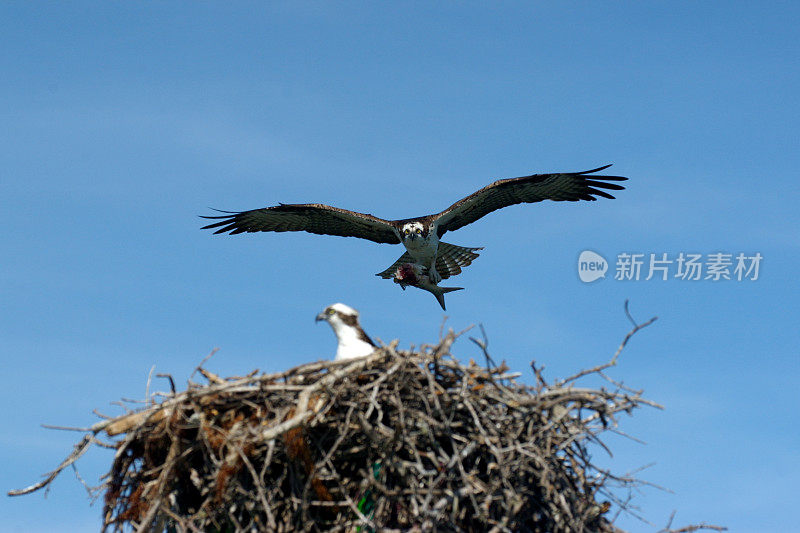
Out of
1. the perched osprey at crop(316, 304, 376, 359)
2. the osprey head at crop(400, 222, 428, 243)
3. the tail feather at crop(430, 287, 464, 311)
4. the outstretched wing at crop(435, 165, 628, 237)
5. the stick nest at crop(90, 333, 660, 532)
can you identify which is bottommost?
the stick nest at crop(90, 333, 660, 532)

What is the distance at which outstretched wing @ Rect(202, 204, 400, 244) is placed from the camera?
1352 centimetres

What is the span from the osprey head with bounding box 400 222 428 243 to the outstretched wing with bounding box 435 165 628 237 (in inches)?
10.8

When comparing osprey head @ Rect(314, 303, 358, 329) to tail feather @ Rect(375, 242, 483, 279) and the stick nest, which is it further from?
tail feather @ Rect(375, 242, 483, 279)

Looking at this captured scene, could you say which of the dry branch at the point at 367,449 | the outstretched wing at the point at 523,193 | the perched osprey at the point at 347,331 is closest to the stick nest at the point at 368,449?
the dry branch at the point at 367,449

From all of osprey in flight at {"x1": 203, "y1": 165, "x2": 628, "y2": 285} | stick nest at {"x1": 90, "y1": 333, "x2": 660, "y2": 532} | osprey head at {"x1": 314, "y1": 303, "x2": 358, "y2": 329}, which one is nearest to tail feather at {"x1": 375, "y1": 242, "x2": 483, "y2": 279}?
osprey in flight at {"x1": 203, "y1": 165, "x2": 628, "y2": 285}

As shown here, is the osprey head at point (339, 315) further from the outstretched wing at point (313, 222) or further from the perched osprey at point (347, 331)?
the outstretched wing at point (313, 222)

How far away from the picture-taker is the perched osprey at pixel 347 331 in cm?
810

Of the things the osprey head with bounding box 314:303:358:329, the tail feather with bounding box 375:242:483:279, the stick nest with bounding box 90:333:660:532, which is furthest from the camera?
the tail feather with bounding box 375:242:483:279

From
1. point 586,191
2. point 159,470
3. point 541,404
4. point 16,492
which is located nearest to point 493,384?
point 541,404

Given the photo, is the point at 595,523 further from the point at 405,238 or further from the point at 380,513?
the point at 405,238

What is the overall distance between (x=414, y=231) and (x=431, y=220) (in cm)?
33

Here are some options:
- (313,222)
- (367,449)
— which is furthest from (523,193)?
(367,449)

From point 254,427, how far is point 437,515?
1576 mm

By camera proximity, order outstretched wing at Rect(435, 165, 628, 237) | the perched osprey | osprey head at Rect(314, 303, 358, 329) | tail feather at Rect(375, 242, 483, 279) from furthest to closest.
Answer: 1. tail feather at Rect(375, 242, 483, 279)
2. outstretched wing at Rect(435, 165, 628, 237)
3. osprey head at Rect(314, 303, 358, 329)
4. the perched osprey
